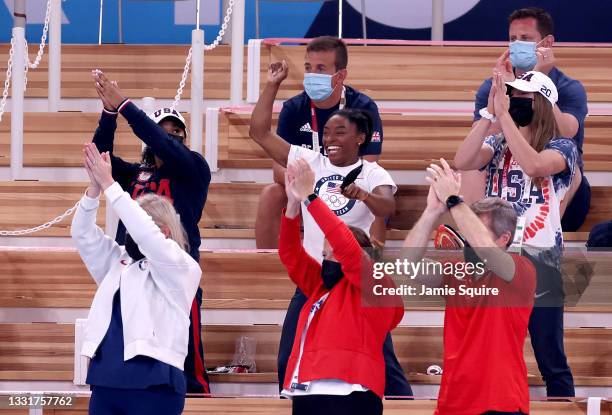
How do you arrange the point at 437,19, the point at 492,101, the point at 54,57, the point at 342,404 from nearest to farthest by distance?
the point at 342,404, the point at 492,101, the point at 54,57, the point at 437,19

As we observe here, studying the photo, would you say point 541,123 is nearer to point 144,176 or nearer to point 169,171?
point 169,171

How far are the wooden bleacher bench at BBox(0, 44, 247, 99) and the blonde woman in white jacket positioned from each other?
282 centimetres

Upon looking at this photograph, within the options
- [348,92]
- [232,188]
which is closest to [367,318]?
[348,92]

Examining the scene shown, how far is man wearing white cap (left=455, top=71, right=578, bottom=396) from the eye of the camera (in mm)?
5047

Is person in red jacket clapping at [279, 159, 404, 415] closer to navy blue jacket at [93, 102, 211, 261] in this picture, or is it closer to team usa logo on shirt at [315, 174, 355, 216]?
team usa logo on shirt at [315, 174, 355, 216]

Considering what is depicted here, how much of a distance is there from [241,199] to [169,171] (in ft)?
3.53

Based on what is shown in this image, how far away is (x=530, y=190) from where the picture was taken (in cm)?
516

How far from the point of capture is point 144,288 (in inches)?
173

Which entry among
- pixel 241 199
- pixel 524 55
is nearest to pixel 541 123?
pixel 524 55

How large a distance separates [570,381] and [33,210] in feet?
8.78

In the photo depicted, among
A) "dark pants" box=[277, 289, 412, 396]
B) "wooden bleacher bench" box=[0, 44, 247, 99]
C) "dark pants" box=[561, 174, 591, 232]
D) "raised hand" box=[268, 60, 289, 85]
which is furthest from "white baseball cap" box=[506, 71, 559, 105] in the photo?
"wooden bleacher bench" box=[0, 44, 247, 99]

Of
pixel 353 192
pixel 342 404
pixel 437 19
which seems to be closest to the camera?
pixel 342 404

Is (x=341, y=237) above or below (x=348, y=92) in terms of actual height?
below

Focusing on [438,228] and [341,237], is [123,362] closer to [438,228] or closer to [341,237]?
[341,237]
